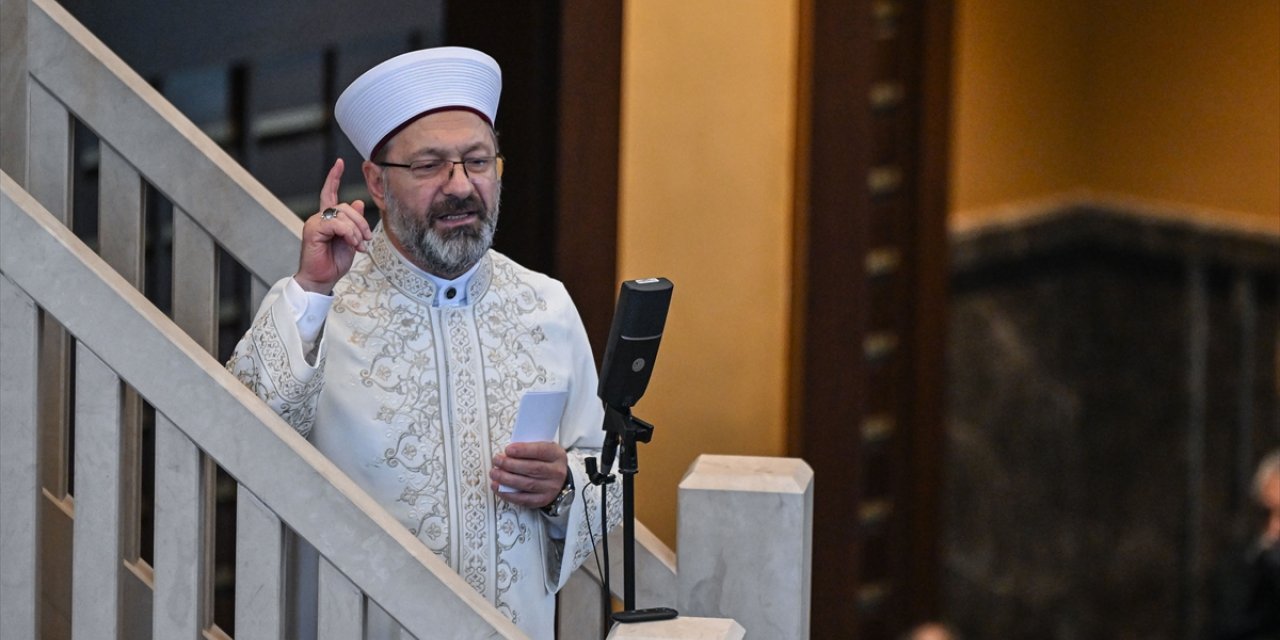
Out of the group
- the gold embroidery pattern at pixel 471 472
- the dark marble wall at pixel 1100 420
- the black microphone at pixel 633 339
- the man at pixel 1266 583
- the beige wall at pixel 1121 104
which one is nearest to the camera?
the black microphone at pixel 633 339

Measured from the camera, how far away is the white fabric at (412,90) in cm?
285

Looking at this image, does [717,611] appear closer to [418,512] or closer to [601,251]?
[418,512]

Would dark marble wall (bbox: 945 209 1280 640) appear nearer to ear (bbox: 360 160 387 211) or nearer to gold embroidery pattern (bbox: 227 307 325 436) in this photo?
ear (bbox: 360 160 387 211)

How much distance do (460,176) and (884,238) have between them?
9.78 feet

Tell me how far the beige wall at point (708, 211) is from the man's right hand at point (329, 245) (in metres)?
1.36

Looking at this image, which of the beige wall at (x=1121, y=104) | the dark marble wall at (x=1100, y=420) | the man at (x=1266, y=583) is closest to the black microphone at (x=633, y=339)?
the man at (x=1266, y=583)

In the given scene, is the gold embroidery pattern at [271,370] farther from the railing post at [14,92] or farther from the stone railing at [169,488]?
the railing post at [14,92]

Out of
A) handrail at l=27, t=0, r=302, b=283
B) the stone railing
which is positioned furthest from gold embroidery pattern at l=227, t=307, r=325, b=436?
handrail at l=27, t=0, r=302, b=283

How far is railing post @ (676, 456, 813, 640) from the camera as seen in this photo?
3.02 meters

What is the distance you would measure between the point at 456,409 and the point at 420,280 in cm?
21

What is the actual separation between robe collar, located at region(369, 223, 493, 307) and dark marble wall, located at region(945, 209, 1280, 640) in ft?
14.0

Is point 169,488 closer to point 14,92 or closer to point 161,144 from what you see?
point 161,144

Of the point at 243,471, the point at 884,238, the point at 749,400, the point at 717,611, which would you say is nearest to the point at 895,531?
the point at 884,238

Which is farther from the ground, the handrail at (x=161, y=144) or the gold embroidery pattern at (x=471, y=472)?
the handrail at (x=161, y=144)
